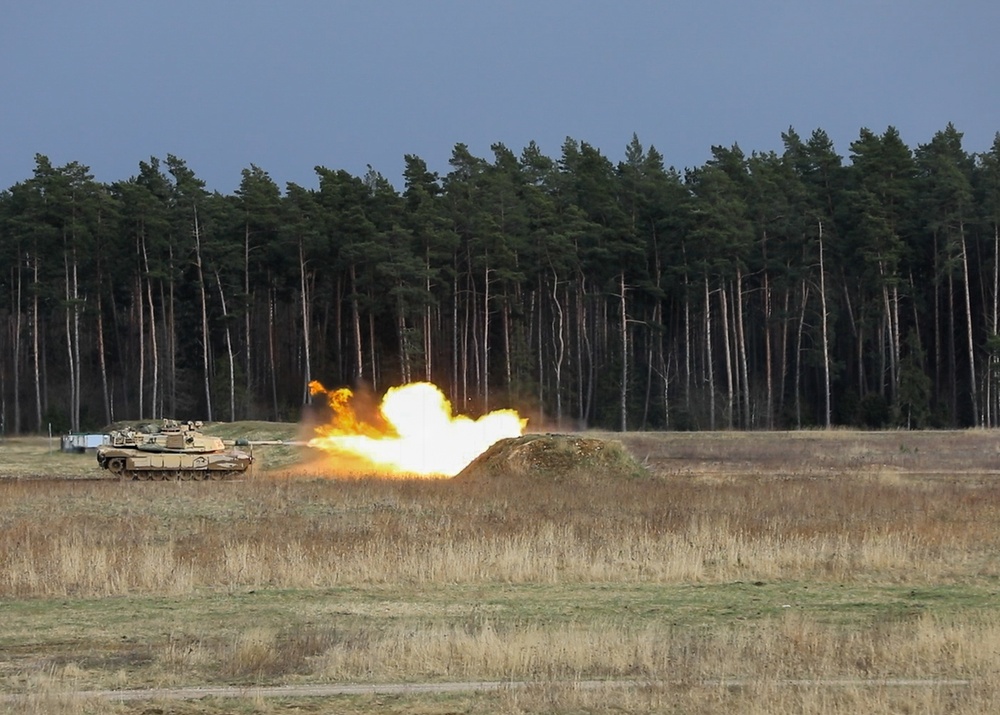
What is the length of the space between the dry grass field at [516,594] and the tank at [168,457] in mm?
6091

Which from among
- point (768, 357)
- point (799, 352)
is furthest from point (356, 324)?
point (799, 352)

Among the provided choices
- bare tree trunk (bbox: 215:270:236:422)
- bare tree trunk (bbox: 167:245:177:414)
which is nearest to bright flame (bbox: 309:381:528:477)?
bare tree trunk (bbox: 215:270:236:422)

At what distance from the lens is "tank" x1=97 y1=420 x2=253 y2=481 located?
44.0 meters

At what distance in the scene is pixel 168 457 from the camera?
44.2 meters

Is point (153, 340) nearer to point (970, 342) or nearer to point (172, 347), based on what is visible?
point (172, 347)

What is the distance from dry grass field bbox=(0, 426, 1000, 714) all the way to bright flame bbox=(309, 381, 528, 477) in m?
11.0

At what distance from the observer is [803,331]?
84.4 meters

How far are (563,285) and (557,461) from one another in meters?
48.0

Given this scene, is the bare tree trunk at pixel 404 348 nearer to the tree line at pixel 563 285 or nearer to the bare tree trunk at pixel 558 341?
the tree line at pixel 563 285

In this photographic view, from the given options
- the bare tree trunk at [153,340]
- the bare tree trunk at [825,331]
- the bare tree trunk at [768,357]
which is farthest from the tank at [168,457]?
the bare tree trunk at [768,357]

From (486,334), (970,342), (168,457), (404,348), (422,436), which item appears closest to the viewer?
(168,457)

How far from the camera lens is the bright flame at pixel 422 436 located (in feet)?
161

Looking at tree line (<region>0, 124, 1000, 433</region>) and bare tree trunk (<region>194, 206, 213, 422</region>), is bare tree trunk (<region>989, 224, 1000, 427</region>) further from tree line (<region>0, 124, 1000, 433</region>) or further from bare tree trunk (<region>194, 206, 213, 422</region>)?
bare tree trunk (<region>194, 206, 213, 422</region>)

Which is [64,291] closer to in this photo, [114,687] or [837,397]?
[837,397]
